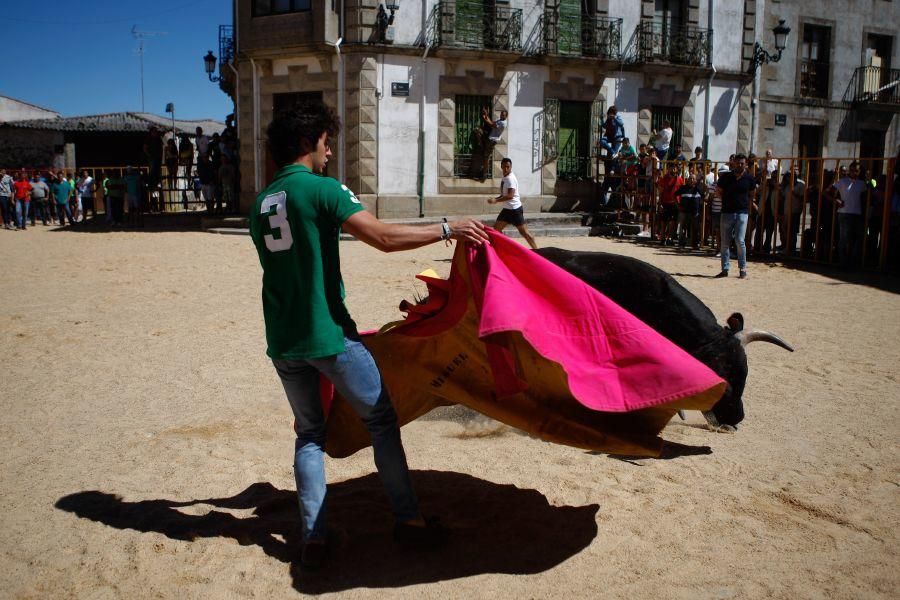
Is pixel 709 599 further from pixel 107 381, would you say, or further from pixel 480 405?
pixel 107 381

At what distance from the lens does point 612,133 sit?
20.8 m

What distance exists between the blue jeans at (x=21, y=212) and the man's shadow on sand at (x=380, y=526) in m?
22.1

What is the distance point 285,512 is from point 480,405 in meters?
1.15

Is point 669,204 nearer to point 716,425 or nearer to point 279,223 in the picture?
point 716,425

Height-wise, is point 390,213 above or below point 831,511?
above

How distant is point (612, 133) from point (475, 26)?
4660 mm

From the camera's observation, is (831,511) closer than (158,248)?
Yes

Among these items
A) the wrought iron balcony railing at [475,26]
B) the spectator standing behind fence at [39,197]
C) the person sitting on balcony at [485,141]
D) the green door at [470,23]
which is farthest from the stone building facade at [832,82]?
the spectator standing behind fence at [39,197]

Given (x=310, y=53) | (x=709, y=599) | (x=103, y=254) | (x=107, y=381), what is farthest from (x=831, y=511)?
(x=310, y=53)

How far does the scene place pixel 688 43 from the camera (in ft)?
75.3

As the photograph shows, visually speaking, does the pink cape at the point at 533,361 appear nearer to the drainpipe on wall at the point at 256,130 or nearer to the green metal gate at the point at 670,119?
the drainpipe on wall at the point at 256,130

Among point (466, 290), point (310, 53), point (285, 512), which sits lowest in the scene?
point (285, 512)

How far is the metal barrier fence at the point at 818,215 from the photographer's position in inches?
520

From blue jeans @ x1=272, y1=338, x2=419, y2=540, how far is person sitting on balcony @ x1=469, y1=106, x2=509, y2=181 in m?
17.8
